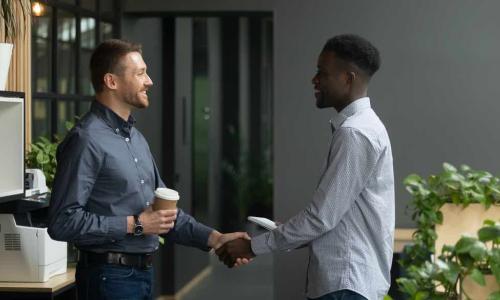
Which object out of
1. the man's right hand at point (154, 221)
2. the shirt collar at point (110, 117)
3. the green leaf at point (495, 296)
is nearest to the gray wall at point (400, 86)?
the shirt collar at point (110, 117)

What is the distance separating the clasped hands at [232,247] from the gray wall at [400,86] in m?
3.13

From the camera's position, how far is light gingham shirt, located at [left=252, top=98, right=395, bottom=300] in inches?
124

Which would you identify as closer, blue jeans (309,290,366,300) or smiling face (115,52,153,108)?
blue jeans (309,290,366,300)

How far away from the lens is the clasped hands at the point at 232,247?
3719mm

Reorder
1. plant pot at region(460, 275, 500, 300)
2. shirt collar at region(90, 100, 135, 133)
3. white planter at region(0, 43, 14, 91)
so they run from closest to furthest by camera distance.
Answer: plant pot at region(460, 275, 500, 300) < shirt collar at region(90, 100, 135, 133) < white planter at region(0, 43, 14, 91)

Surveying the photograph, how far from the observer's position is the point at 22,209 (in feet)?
13.8

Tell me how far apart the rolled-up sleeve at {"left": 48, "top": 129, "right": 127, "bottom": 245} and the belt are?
2.6 inches

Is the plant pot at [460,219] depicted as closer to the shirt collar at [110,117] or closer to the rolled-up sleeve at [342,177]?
the rolled-up sleeve at [342,177]

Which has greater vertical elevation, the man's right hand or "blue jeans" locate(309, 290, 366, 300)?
the man's right hand

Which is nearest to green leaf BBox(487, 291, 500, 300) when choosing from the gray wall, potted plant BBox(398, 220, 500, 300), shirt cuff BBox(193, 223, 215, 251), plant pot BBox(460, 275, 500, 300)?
potted plant BBox(398, 220, 500, 300)

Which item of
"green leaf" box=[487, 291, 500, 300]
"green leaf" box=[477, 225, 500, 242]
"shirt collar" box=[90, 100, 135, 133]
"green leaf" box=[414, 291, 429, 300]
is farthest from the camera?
"shirt collar" box=[90, 100, 135, 133]

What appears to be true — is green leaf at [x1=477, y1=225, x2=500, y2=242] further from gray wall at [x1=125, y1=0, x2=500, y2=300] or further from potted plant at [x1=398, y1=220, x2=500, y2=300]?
gray wall at [x1=125, y1=0, x2=500, y2=300]

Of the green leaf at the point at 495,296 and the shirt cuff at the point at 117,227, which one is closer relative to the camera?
the green leaf at the point at 495,296

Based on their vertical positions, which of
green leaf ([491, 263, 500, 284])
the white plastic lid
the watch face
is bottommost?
→ the watch face
